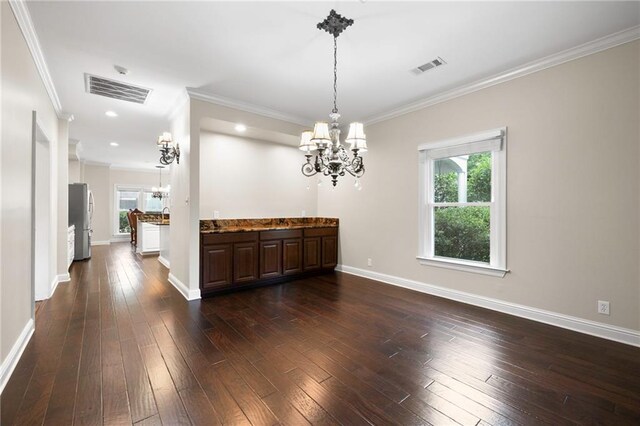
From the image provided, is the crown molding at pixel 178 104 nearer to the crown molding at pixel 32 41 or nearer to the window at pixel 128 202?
the crown molding at pixel 32 41

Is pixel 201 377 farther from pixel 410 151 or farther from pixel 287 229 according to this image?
pixel 410 151

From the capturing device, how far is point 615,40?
260 centimetres

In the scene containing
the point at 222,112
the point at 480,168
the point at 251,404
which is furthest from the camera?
the point at 222,112

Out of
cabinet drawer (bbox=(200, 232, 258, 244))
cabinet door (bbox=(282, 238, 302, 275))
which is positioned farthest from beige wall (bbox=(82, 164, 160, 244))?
cabinet door (bbox=(282, 238, 302, 275))

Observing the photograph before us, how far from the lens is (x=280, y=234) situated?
469 cm

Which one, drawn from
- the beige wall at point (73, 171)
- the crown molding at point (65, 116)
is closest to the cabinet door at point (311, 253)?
the crown molding at point (65, 116)

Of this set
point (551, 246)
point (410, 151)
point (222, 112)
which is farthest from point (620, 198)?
point (222, 112)

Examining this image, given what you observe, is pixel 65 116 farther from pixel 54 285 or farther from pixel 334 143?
pixel 334 143

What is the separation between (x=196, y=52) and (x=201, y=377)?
3008 millimetres

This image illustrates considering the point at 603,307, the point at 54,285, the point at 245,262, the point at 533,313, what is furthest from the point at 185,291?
the point at 603,307

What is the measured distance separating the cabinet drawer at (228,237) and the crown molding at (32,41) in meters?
2.48

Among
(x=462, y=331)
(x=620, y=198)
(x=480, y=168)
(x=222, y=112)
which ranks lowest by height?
(x=462, y=331)

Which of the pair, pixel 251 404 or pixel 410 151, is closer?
pixel 251 404

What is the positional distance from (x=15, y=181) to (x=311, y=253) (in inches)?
149
